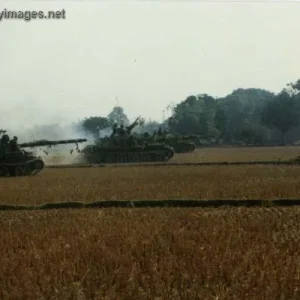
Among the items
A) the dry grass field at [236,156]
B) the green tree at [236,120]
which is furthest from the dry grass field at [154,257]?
the green tree at [236,120]

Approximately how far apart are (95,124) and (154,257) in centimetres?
12024

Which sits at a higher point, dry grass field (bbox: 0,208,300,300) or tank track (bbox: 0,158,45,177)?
tank track (bbox: 0,158,45,177)

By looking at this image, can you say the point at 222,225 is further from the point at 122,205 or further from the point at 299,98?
the point at 299,98

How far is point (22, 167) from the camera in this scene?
34.5 meters

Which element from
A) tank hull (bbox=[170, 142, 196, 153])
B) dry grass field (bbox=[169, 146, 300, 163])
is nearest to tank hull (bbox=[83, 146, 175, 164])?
dry grass field (bbox=[169, 146, 300, 163])

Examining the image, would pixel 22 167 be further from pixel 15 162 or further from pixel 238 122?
pixel 238 122

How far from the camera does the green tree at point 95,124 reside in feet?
422

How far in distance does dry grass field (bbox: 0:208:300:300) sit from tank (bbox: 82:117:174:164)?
3431cm

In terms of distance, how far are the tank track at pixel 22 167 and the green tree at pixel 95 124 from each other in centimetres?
9392

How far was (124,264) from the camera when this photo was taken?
8.47 m

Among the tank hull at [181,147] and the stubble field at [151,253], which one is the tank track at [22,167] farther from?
the tank hull at [181,147]

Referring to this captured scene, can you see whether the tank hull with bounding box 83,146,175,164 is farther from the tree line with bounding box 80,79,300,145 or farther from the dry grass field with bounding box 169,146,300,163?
the tree line with bounding box 80,79,300,145

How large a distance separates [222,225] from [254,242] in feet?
6.02

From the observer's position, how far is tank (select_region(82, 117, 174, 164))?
47.9 meters
